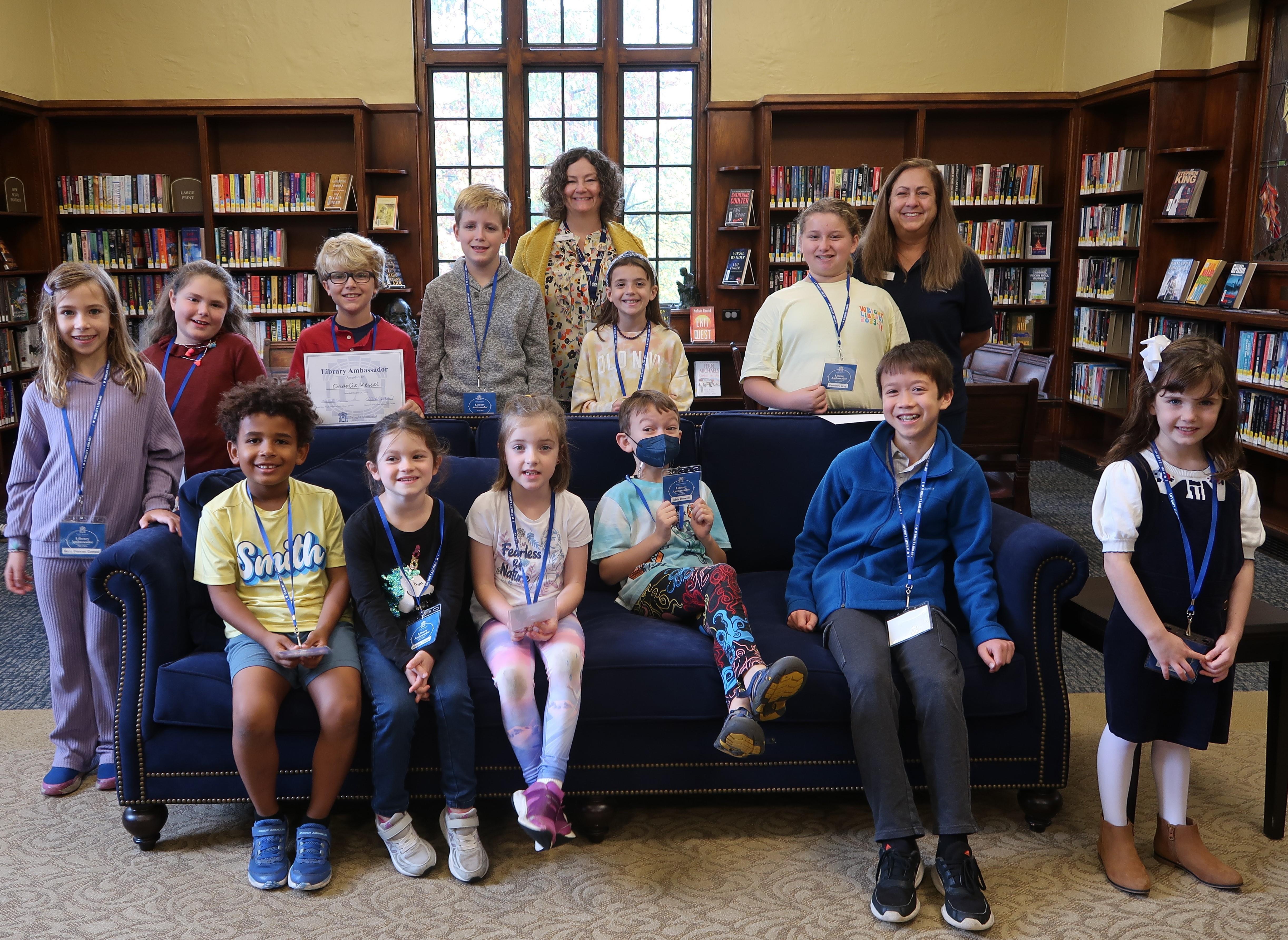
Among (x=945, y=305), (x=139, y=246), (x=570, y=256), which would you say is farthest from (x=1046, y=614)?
(x=139, y=246)

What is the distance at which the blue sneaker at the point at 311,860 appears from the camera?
2.15 meters

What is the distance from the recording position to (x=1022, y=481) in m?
4.75

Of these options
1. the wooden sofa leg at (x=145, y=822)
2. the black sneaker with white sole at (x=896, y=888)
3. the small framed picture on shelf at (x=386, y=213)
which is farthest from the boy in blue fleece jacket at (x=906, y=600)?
the small framed picture on shelf at (x=386, y=213)

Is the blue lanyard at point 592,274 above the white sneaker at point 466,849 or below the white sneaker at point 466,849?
above

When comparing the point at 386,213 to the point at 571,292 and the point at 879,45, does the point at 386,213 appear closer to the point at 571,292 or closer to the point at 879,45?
the point at 879,45

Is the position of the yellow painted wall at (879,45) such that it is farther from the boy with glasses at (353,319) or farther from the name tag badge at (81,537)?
the name tag badge at (81,537)

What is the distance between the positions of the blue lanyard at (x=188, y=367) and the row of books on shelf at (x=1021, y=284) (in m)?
5.59

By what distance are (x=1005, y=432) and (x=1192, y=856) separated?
2716 millimetres

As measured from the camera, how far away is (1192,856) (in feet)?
7.15

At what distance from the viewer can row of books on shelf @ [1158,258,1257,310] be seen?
536 cm

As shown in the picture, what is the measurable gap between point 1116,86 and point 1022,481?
9.89 feet

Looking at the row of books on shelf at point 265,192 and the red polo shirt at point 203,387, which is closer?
the red polo shirt at point 203,387

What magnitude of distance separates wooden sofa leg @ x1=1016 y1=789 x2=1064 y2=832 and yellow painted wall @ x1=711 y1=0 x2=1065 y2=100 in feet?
18.2

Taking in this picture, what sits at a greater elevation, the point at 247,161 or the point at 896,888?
the point at 247,161
